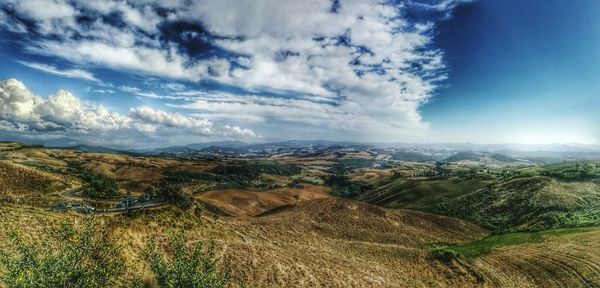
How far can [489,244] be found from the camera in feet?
188

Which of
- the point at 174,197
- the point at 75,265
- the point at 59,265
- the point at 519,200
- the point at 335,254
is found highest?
the point at 59,265

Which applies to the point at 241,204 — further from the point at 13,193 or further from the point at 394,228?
the point at 13,193

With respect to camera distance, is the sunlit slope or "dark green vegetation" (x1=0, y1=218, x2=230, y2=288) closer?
"dark green vegetation" (x1=0, y1=218, x2=230, y2=288)

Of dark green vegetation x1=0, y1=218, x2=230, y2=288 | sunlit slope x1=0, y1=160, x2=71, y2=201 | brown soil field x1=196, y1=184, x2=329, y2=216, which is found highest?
dark green vegetation x1=0, y1=218, x2=230, y2=288

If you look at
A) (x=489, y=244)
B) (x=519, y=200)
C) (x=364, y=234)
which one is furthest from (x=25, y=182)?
(x=519, y=200)

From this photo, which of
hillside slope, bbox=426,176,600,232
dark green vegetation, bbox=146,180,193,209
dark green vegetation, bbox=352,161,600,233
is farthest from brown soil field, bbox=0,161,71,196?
hillside slope, bbox=426,176,600,232

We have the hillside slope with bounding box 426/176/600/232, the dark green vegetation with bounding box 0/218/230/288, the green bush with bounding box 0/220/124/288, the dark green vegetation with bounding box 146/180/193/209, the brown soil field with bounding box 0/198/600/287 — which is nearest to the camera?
the green bush with bounding box 0/220/124/288

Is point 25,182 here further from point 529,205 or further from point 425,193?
point 425,193

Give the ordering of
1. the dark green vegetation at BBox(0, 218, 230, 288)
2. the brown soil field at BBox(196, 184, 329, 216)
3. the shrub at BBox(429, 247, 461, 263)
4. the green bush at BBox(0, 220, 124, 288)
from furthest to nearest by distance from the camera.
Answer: the brown soil field at BBox(196, 184, 329, 216) → the shrub at BBox(429, 247, 461, 263) → the dark green vegetation at BBox(0, 218, 230, 288) → the green bush at BBox(0, 220, 124, 288)

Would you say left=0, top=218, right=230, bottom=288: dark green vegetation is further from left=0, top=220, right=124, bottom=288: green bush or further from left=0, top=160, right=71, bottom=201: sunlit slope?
left=0, top=160, right=71, bottom=201: sunlit slope

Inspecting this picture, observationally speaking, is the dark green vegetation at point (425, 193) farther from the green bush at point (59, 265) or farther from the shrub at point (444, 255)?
the green bush at point (59, 265)

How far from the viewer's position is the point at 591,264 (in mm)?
39906

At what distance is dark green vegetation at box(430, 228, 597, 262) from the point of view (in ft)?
169

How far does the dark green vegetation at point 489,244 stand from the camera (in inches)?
2023
